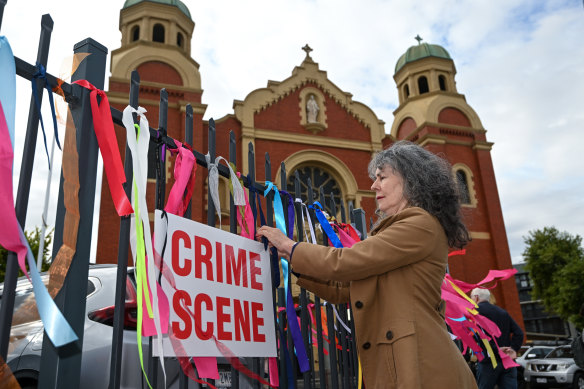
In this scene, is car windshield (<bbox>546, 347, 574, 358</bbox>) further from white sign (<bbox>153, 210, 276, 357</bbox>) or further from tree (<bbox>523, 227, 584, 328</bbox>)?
white sign (<bbox>153, 210, 276, 357</bbox>)

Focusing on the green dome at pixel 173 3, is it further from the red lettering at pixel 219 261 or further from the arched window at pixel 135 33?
the red lettering at pixel 219 261

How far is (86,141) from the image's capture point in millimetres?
A: 1817

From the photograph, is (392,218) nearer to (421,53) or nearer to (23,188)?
(23,188)

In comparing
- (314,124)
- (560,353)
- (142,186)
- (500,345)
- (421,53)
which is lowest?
(560,353)

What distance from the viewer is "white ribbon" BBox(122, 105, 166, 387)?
1715mm

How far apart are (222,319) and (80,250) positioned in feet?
2.42

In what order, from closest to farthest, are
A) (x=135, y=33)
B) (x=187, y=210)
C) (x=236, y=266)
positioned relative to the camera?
(x=187, y=210) < (x=236, y=266) < (x=135, y=33)

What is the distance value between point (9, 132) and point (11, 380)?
2.45 feet

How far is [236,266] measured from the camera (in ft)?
7.63

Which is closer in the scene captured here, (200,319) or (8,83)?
(8,83)

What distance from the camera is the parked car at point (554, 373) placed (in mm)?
13484

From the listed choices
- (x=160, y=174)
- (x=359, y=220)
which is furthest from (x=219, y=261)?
(x=359, y=220)

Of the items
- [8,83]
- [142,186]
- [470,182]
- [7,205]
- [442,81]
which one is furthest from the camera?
[442,81]

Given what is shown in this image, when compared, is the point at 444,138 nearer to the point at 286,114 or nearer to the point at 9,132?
the point at 286,114
